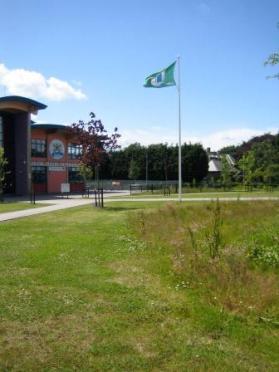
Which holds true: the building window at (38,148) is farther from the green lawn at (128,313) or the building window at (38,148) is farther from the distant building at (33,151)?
the green lawn at (128,313)

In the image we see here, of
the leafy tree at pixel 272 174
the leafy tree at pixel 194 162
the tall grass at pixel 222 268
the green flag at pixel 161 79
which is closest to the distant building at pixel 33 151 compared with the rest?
the green flag at pixel 161 79

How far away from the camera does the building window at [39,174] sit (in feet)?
177

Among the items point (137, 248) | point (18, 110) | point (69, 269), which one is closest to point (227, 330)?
point (69, 269)

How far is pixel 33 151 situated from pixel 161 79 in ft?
92.5

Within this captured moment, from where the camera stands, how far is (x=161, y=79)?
2986 cm

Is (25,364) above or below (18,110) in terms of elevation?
below

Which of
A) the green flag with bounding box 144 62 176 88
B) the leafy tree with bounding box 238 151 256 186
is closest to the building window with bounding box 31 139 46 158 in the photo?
the leafy tree with bounding box 238 151 256 186

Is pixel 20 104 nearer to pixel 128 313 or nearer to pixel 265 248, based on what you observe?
pixel 265 248

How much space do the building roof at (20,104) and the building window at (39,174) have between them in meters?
7.61

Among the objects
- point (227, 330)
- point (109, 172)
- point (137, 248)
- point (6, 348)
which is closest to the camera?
point (6, 348)

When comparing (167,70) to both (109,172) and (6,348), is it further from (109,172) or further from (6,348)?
(109,172)

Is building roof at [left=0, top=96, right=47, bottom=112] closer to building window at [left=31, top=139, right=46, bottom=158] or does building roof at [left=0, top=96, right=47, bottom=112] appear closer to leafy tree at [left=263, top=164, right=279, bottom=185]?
building window at [left=31, top=139, right=46, bottom=158]

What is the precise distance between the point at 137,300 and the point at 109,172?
281ft

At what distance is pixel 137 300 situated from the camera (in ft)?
21.4
